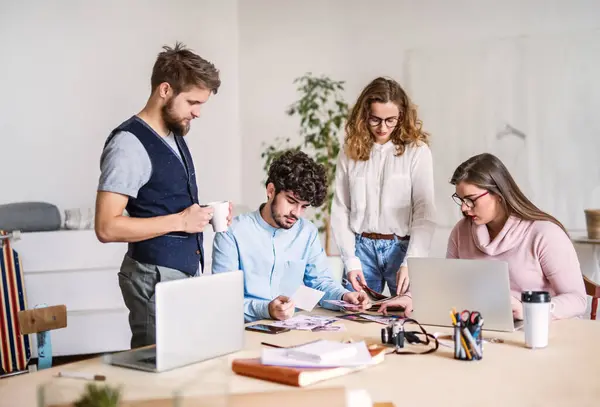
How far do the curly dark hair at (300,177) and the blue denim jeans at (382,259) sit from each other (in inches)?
20.2

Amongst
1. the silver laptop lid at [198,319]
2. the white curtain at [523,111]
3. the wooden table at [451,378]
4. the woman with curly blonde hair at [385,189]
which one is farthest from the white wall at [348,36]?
the silver laptop lid at [198,319]

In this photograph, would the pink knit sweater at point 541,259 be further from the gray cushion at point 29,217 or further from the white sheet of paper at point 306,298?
the gray cushion at point 29,217

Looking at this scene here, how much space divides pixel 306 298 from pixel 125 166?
2.24 feet

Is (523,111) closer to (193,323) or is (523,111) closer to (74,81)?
(74,81)

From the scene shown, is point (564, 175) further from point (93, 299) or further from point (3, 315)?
point (3, 315)

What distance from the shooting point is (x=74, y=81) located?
521cm

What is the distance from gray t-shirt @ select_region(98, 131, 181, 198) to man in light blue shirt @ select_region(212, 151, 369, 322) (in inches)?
15.7

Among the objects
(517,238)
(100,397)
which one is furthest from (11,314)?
(100,397)

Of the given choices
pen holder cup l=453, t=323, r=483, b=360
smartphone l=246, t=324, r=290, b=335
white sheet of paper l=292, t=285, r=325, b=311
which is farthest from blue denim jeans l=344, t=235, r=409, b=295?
pen holder cup l=453, t=323, r=483, b=360

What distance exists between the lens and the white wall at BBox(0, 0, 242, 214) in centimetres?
505

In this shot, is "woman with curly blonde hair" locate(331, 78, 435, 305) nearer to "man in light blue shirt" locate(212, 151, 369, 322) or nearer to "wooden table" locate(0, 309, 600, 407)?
"man in light blue shirt" locate(212, 151, 369, 322)

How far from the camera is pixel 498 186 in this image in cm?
260

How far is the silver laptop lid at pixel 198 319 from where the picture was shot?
5.56ft

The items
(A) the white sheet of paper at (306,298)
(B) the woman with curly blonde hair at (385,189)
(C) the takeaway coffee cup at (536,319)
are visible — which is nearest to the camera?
(C) the takeaway coffee cup at (536,319)
